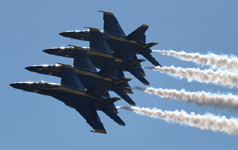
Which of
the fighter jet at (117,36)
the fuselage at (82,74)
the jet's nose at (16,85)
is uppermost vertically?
the fighter jet at (117,36)

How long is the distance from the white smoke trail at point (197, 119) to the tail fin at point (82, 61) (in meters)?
8.80

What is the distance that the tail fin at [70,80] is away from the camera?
8550cm

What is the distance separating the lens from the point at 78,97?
84.0 metres

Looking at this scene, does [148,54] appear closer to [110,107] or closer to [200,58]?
[200,58]

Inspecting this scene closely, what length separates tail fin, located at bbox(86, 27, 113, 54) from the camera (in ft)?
316

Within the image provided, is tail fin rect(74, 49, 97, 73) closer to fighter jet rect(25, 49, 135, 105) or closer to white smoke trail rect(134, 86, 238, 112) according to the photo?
fighter jet rect(25, 49, 135, 105)

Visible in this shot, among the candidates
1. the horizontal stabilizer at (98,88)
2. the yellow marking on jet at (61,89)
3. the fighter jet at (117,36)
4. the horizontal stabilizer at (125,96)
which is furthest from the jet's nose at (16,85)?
the fighter jet at (117,36)

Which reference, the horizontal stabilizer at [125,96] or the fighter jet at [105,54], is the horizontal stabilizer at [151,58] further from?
the horizontal stabilizer at [125,96]

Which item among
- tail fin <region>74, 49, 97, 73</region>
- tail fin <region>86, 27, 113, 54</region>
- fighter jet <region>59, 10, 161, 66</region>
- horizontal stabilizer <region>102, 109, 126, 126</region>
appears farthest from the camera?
fighter jet <region>59, 10, 161, 66</region>

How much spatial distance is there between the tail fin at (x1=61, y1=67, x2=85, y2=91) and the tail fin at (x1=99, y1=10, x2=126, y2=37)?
57.4ft

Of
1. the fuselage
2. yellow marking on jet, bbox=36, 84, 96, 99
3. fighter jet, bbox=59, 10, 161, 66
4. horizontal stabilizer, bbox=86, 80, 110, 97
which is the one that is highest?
fighter jet, bbox=59, 10, 161, 66

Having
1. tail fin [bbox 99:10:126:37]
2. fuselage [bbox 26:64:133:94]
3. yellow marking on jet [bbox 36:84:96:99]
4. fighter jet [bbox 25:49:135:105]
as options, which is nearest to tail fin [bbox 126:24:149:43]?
tail fin [bbox 99:10:126:37]

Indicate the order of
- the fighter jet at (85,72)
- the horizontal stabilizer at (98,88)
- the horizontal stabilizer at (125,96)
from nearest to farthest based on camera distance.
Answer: the horizontal stabilizer at (98,88) → the fighter jet at (85,72) → the horizontal stabilizer at (125,96)

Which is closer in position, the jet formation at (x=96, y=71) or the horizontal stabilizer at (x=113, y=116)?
the jet formation at (x=96, y=71)
